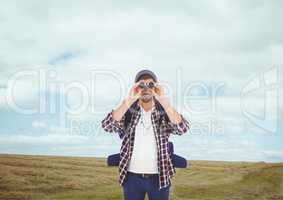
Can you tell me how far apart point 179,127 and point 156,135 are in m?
0.26

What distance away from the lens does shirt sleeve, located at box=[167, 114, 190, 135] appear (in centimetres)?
462

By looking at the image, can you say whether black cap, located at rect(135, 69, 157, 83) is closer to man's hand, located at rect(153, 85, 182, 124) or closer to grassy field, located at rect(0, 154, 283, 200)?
man's hand, located at rect(153, 85, 182, 124)

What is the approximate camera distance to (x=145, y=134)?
4.57 metres

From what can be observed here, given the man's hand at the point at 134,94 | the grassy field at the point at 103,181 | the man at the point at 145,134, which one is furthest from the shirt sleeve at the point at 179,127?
the grassy field at the point at 103,181

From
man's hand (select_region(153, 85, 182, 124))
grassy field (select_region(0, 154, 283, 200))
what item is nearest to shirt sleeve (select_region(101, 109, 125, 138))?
man's hand (select_region(153, 85, 182, 124))

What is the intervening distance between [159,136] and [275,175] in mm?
24708

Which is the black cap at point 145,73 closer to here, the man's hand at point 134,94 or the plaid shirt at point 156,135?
the man's hand at point 134,94

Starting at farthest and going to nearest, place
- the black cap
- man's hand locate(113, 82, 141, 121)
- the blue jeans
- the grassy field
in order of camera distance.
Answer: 1. the grassy field
2. the black cap
3. man's hand locate(113, 82, 141, 121)
4. the blue jeans

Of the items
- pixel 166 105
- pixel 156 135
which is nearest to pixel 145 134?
pixel 156 135

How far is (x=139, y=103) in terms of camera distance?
15.5ft

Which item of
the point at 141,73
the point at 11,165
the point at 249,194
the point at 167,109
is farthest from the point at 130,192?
→ the point at 11,165

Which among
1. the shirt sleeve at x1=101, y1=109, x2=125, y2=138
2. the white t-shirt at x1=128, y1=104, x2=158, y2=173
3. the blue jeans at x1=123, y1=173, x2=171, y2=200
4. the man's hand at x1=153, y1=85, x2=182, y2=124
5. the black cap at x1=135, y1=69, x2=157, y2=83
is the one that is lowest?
the blue jeans at x1=123, y1=173, x2=171, y2=200

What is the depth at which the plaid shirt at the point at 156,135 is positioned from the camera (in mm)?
4469

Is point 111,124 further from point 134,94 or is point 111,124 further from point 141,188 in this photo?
point 141,188
